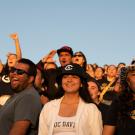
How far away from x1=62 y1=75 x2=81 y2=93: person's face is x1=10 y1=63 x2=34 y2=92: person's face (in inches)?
17.8

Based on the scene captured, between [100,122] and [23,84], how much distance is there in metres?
1.06

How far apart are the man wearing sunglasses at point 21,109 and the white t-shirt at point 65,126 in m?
0.27

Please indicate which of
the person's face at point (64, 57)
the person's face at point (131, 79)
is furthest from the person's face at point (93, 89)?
the person's face at point (131, 79)

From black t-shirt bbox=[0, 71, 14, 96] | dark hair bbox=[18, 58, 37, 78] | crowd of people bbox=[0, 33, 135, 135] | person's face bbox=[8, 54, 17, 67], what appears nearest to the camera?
crowd of people bbox=[0, 33, 135, 135]

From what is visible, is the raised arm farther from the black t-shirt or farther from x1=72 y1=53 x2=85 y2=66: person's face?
x1=72 y1=53 x2=85 y2=66: person's face

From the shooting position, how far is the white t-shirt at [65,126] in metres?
4.71

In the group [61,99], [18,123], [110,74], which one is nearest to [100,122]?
[61,99]

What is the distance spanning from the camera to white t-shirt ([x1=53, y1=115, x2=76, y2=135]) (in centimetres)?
471

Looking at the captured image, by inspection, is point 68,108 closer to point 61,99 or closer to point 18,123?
point 61,99

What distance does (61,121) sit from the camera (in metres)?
4.77

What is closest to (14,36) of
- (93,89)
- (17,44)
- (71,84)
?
(17,44)

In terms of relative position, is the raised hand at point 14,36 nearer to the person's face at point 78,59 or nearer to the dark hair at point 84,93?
the person's face at point 78,59

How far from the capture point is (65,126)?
15.5ft

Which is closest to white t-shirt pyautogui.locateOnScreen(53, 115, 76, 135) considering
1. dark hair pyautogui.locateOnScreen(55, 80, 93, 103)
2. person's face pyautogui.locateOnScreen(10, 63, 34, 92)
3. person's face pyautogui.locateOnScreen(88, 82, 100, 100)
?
dark hair pyautogui.locateOnScreen(55, 80, 93, 103)
